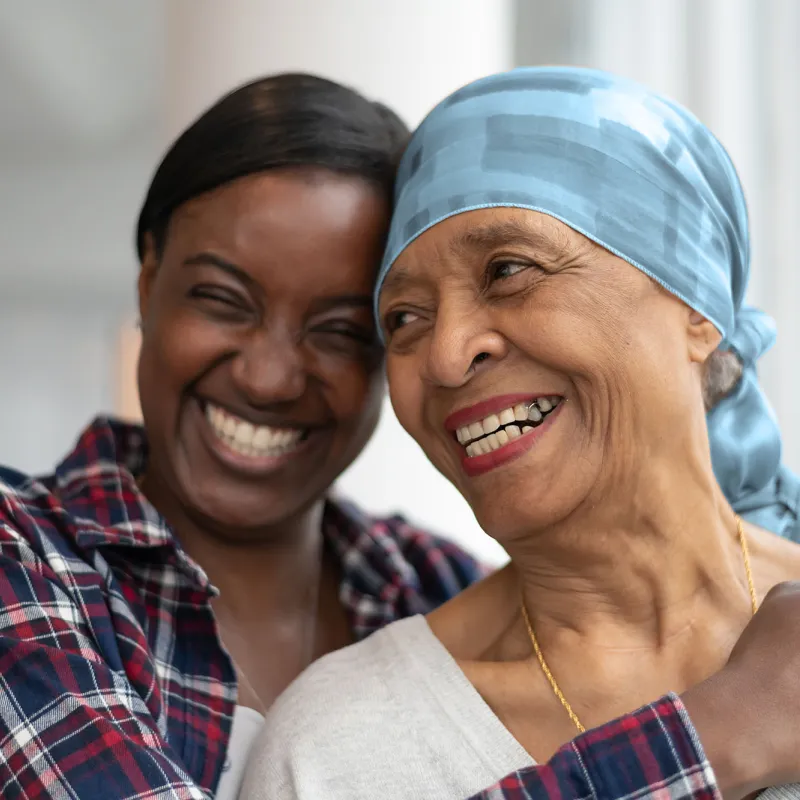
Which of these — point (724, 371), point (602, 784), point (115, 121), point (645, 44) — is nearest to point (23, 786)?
point (602, 784)

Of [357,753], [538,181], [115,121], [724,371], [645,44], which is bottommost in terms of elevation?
[357,753]

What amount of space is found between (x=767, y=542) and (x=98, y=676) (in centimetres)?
89

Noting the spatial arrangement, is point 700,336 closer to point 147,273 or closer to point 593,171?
point 593,171

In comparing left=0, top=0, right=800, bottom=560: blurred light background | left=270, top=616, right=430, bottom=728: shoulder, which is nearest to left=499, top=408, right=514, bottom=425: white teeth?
left=270, top=616, right=430, bottom=728: shoulder

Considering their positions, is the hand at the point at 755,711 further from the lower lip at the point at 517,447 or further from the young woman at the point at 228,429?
the young woman at the point at 228,429

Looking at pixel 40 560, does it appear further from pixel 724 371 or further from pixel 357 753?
pixel 724 371

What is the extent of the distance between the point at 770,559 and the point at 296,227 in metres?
0.83

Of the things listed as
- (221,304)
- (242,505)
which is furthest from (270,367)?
(242,505)

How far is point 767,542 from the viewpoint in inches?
60.6

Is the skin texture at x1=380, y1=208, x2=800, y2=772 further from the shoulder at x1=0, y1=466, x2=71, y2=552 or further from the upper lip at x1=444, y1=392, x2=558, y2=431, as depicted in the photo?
the shoulder at x1=0, y1=466, x2=71, y2=552

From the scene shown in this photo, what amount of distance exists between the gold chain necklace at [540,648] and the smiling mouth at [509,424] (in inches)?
11.0

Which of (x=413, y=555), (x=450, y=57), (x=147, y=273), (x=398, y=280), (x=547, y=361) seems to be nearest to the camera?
(x=547, y=361)

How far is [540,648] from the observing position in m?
1.50

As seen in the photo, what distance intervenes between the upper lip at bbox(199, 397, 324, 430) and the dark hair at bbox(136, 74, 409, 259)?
0.29m
